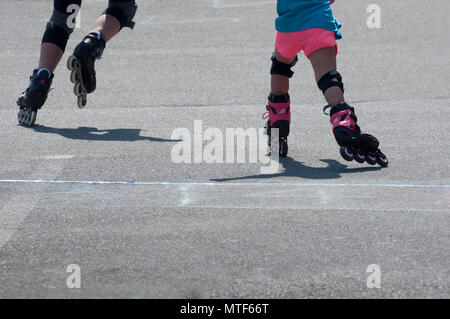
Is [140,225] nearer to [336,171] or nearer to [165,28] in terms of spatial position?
[336,171]

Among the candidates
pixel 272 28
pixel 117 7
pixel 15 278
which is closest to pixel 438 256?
pixel 15 278

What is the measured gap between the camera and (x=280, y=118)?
5895 mm

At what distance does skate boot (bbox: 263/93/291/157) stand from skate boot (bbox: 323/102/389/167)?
1.55ft

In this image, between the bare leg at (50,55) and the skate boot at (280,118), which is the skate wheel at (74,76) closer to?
the bare leg at (50,55)

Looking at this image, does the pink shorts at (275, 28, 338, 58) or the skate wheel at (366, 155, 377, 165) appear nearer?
the skate wheel at (366, 155, 377, 165)

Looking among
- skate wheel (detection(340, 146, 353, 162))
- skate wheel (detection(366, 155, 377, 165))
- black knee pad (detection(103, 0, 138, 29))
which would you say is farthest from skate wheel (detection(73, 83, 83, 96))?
skate wheel (detection(366, 155, 377, 165))

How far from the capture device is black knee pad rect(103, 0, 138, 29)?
7.19m

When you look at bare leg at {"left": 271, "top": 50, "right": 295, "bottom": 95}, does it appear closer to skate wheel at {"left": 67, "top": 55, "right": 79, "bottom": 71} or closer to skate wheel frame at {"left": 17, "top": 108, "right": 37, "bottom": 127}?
skate wheel at {"left": 67, "top": 55, "right": 79, "bottom": 71}

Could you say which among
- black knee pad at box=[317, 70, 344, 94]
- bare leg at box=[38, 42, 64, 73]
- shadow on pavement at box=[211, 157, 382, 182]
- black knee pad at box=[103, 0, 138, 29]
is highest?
black knee pad at box=[103, 0, 138, 29]

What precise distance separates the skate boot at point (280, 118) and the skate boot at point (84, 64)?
147 centimetres

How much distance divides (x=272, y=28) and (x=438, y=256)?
734 centimetres

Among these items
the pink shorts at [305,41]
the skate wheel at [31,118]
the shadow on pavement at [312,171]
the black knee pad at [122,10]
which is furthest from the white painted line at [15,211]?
the black knee pad at [122,10]

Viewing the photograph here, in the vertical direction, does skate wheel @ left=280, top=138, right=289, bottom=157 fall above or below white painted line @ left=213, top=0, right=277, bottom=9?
below

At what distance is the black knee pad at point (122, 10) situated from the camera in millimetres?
7188
